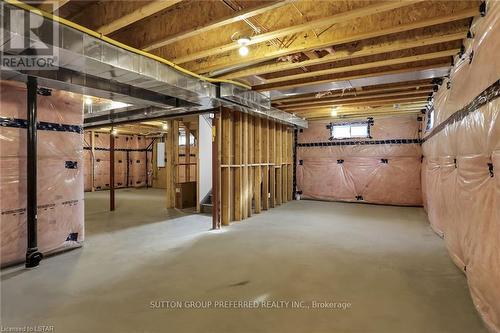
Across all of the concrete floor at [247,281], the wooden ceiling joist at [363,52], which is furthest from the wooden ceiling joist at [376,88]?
the concrete floor at [247,281]

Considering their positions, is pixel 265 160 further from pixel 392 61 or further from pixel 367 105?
pixel 392 61

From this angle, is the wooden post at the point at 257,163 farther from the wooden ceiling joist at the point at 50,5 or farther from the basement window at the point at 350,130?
the wooden ceiling joist at the point at 50,5

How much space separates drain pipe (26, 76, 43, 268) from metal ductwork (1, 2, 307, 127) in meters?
0.24

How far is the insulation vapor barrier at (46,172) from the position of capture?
2.99 metres

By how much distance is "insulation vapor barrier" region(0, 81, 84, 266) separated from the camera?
118 inches

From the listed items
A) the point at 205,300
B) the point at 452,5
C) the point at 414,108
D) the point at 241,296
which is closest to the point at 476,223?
the point at 452,5

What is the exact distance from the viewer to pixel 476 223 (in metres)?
2.27

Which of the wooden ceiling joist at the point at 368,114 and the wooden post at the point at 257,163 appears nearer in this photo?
the wooden post at the point at 257,163

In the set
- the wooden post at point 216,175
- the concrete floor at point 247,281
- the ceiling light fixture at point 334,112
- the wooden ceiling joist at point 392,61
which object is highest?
the ceiling light fixture at point 334,112

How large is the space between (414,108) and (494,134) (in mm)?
4944

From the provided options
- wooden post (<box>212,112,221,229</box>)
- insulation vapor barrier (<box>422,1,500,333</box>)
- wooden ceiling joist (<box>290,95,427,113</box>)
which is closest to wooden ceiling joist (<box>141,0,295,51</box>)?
insulation vapor barrier (<box>422,1,500,333</box>)

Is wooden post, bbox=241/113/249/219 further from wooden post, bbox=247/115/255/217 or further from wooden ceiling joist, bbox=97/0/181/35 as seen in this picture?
wooden ceiling joist, bbox=97/0/181/35

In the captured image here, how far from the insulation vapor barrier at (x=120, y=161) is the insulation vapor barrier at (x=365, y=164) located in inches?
292

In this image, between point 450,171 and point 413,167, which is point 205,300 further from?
point 413,167
